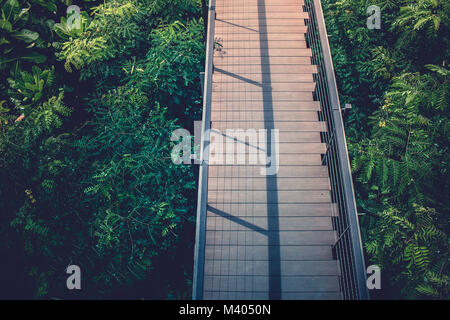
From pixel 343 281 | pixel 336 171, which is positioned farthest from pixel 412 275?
pixel 336 171

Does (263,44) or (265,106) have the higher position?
(263,44)

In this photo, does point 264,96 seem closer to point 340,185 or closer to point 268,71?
point 268,71

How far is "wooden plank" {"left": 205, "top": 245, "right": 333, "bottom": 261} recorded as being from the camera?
4.77 metres

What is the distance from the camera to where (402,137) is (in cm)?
573

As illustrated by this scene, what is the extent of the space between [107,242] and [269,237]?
322 centimetres

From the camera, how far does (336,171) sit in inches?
190

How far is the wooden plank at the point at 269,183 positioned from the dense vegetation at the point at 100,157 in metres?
1.62

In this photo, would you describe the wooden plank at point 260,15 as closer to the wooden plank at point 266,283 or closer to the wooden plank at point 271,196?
the wooden plank at point 271,196

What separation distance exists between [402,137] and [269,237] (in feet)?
9.98

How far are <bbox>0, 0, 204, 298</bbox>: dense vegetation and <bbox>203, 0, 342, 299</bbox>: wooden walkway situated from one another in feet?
4.82

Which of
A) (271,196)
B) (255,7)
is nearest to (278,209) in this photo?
(271,196)

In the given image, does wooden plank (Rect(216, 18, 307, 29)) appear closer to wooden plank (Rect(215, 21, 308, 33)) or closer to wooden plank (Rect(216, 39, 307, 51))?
wooden plank (Rect(215, 21, 308, 33))

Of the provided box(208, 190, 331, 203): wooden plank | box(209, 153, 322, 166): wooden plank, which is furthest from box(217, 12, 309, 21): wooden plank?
box(208, 190, 331, 203): wooden plank
